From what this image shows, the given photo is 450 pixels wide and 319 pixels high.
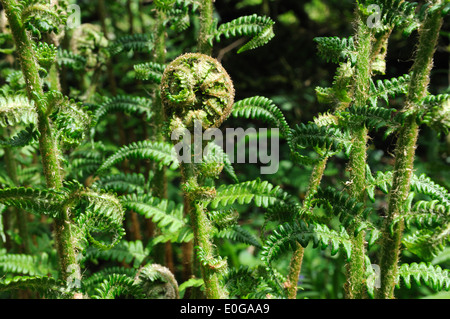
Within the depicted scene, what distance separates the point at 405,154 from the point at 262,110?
50 cm

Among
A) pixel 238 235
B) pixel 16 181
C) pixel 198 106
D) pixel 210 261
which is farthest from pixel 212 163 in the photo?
pixel 16 181

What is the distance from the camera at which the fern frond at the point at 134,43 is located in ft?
5.64

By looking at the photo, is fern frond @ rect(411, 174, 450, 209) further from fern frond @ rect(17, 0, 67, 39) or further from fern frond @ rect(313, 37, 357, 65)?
fern frond @ rect(17, 0, 67, 39)

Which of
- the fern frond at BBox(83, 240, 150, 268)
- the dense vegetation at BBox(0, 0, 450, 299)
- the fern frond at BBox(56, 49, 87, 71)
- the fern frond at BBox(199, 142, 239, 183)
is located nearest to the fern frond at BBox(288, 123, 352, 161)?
the dense vegetation at BBox(0, 0, 450, 299)

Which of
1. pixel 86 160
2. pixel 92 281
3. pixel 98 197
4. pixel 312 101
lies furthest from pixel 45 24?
pixel 312 101

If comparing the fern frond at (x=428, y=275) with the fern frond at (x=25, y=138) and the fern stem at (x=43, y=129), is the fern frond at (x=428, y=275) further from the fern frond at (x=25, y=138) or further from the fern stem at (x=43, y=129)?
the fern frond at (x=25, y=138)

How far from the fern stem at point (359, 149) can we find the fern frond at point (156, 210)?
66 cm

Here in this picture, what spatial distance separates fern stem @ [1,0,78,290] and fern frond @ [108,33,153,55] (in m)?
0.62

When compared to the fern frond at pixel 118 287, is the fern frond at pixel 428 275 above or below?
above

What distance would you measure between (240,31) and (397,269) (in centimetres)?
90

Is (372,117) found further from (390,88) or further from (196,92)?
(196,92)

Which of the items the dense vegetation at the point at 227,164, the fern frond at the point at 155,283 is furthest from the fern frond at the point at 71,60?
the fern frond at the point at 155,283

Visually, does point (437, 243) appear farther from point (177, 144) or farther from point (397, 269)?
→ point (177, 144)

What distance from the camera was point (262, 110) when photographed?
143 cm
